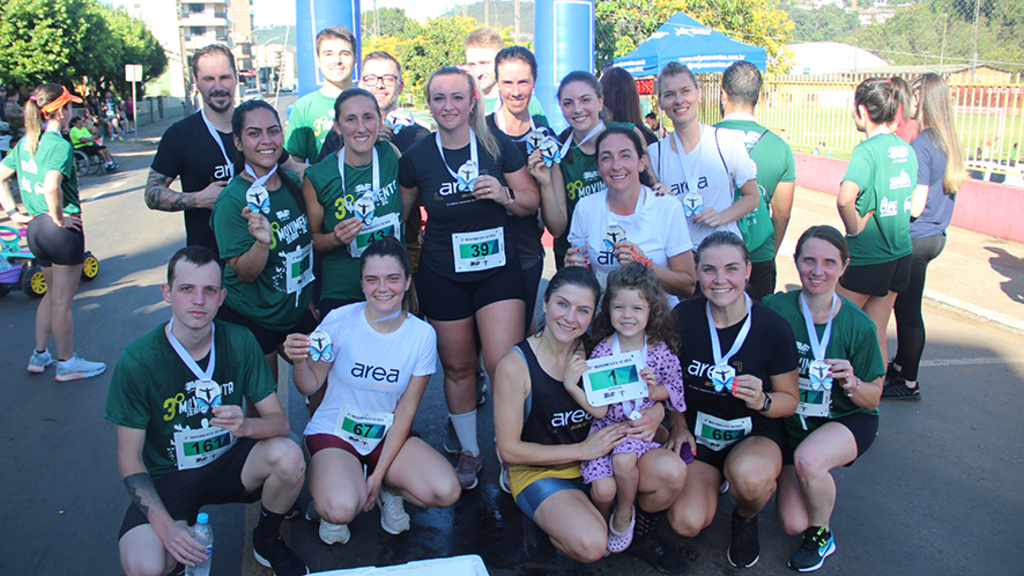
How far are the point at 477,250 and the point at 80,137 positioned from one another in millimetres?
17056

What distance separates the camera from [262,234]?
3328mm

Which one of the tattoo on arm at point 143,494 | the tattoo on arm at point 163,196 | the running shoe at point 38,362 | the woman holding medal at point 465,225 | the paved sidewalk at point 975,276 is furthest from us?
the paved sidewalk at point 975,276

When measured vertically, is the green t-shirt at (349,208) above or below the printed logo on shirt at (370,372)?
above

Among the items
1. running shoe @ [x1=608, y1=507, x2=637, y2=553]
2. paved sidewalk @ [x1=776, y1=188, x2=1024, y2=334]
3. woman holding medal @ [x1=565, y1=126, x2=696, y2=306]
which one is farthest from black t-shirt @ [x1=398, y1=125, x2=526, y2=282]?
paved sidewalk @ [x1=776, y1=188, x2=1024, y2=334]

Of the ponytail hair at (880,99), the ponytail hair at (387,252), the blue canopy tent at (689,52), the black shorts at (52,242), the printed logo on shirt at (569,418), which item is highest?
the blue canopy tent at (689,52)

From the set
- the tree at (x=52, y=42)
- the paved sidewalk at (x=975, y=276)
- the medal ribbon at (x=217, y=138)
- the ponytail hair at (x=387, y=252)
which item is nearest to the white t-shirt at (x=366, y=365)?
the ponytail hair at (x=387, y=252)

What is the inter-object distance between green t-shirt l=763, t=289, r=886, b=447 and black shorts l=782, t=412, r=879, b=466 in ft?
0.08

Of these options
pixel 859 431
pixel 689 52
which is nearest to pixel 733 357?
pixel 859 431

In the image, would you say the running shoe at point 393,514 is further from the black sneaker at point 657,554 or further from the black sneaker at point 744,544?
the black sneaker at point 744,544

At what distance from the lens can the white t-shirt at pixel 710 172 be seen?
4.09 metres

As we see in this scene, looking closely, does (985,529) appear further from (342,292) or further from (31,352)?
(31,352)

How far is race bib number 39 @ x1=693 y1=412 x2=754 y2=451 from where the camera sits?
3.26m

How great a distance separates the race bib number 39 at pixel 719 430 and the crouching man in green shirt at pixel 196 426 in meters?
1.83

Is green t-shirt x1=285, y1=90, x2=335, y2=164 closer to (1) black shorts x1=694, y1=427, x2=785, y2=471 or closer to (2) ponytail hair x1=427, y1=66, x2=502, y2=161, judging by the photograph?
(2) ponytail hair x1=427, y1=66, x2=502, y2=161
